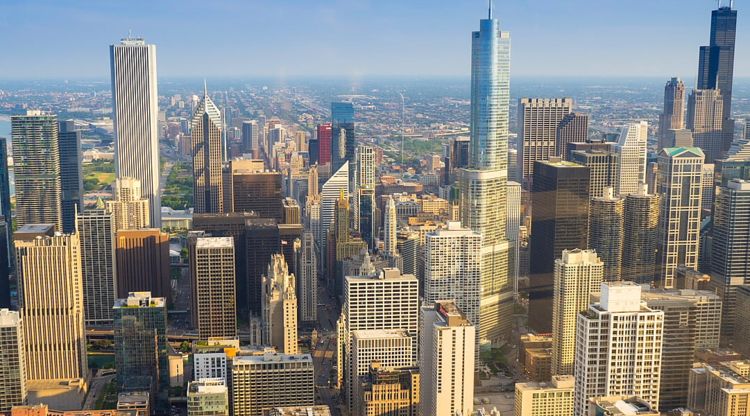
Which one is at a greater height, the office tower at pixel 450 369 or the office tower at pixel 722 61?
the office tower at pixel 722 61

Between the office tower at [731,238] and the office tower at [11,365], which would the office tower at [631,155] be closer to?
the office tower at [731,238]

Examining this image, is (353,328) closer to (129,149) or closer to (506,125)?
(506,125)

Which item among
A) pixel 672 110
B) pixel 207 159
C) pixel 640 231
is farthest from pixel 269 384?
pixel 207 159

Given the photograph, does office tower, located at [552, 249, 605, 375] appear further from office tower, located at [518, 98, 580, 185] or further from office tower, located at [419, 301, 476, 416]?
office tower, located at [518, 98, 580, 185]

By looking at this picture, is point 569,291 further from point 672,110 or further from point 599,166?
point 672,110

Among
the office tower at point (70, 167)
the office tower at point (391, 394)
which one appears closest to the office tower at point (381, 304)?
the office tower at point (391, 394)

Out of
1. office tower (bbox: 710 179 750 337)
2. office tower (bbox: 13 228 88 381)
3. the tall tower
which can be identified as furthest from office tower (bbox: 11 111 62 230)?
office tower (bbox: 710 179 750 337)

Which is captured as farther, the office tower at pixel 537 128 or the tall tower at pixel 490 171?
the office tower at pixel 537 128
